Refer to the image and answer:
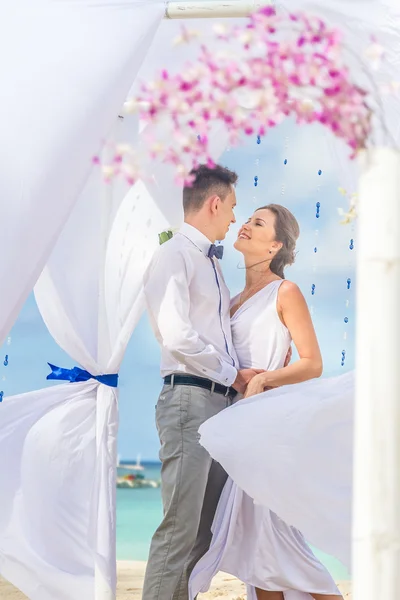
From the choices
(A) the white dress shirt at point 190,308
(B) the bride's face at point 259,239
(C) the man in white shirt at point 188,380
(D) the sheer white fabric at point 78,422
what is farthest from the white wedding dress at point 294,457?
(B) the bride's face at point 259,239

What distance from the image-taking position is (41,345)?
651 inches

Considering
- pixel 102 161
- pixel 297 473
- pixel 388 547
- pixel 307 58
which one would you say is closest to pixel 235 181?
pixel 102 161

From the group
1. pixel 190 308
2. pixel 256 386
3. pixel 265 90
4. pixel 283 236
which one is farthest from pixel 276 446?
pixel 265 90

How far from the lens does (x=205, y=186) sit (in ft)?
12.0

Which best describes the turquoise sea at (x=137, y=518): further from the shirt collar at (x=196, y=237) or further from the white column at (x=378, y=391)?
the white column at (x=378, y=391)

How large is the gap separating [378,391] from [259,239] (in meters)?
2.12

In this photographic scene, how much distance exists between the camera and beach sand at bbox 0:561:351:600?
6.02 meters

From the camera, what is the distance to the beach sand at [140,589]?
237 inches

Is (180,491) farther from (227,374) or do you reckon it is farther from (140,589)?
(140,589)

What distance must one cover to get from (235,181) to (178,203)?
0.90 ft

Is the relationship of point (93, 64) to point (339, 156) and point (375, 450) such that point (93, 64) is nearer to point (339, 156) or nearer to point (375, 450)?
point (339, 156)

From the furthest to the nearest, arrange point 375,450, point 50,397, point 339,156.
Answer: point 50,397 → point 339,156 → point 375,450

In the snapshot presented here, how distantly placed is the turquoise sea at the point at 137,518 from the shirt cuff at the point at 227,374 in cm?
1106

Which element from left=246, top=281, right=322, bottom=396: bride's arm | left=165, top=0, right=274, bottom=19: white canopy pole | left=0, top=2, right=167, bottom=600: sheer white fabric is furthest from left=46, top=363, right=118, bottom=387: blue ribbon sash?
left=165, top=0, right=274, bottom=19: white canopy pole
